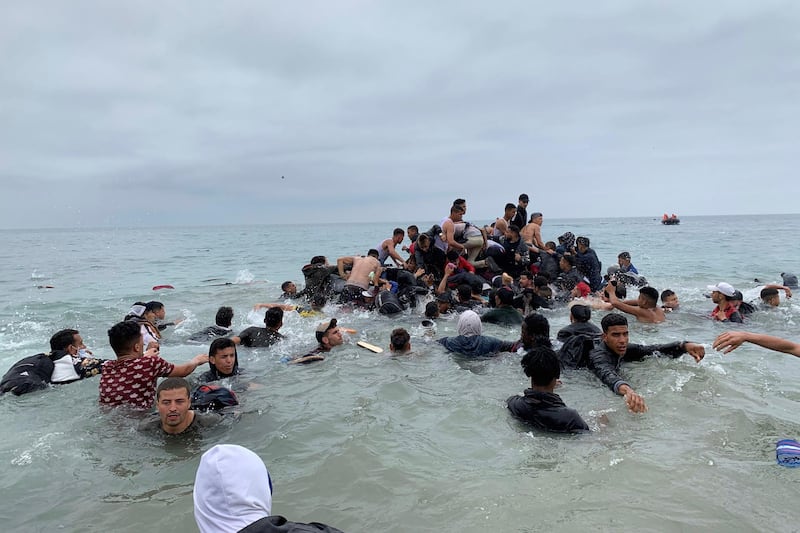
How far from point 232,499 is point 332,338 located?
6.50 m

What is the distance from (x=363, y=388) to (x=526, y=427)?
2463 millimetres

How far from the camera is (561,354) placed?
6.72m

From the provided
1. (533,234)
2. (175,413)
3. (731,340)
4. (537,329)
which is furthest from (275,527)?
(533,234)

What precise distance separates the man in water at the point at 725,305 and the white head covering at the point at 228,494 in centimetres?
1042

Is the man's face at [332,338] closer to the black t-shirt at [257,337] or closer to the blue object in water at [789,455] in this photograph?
the black t-shirt at [257,337]

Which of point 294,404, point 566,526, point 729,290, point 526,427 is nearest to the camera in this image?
point 566,526

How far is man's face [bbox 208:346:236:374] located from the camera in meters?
6.30

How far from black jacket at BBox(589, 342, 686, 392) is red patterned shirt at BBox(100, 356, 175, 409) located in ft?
16.5

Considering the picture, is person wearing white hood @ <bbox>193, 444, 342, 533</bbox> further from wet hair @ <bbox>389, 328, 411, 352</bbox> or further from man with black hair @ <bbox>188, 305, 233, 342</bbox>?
man with black hair @ <bbox>188, 305, 233, 342</bbox>

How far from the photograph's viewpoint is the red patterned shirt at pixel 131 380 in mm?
5500

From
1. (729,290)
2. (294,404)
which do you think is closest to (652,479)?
(294,404)

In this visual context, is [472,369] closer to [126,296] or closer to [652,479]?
[652,479]

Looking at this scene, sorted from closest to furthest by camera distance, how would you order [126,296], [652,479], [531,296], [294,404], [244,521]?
[244,521] → [652,479] → [294,404] → [531,296] → [126,296]

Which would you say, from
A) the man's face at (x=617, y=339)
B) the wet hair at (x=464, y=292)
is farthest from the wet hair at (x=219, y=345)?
the wet hair at (x=464, y=292)
